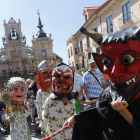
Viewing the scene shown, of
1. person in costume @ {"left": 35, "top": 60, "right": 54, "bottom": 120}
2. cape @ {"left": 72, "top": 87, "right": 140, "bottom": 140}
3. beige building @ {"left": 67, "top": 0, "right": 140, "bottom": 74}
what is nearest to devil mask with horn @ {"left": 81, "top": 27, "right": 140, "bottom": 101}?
cape @ {"left": 72, "top": 87, "right": 140, "bottom": 140}

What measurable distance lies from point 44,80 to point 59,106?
1.76 metres

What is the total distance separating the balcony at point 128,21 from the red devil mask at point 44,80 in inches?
426

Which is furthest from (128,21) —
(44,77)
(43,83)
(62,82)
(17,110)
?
(62,82)

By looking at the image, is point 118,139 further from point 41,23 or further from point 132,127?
point 41,23

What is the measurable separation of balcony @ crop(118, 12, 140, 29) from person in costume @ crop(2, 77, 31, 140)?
11.5 meters

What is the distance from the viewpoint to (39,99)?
17.3ft

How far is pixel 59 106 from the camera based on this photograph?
3.80m

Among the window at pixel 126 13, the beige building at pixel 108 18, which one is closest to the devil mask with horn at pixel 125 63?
the beige building at pixel 108 18

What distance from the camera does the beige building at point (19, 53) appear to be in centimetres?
4269

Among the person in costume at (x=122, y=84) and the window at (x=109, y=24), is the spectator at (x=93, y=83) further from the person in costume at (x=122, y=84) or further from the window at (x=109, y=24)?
the window at (x=109, y=24)

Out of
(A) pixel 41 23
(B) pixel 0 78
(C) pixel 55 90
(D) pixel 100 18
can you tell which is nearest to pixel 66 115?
(C) pixel 55 90

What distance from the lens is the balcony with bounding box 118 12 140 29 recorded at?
598 inches

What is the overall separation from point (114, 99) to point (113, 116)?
0.49 ft

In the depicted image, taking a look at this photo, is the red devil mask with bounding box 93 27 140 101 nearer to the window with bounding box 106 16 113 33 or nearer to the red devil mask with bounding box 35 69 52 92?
the red devil mask with bounding box 35 69 52 92
